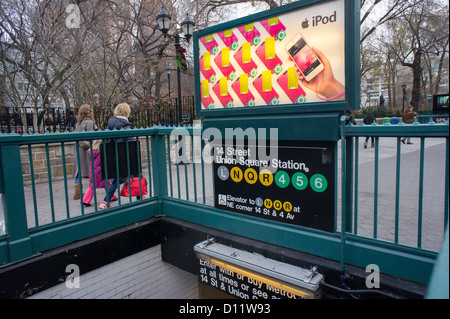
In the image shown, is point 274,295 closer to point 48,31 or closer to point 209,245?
point 209,245

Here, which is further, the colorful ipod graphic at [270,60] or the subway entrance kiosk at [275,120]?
the colorful ipod graphic at [270,60]

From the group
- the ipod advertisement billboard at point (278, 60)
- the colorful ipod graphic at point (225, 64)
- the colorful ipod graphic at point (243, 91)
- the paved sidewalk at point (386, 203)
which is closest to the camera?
the ipod advertisement billboard at point (278, 60)

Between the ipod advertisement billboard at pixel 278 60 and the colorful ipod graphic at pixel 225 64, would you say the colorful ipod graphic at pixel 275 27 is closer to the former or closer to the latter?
the ipod advertisement billboard at pixel 278 60

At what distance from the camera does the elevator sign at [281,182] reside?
2986mm

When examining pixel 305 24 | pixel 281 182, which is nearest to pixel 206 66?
pixel 305 24

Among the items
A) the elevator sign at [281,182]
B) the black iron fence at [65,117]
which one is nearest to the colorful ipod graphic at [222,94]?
the elevator sign at [281,182]

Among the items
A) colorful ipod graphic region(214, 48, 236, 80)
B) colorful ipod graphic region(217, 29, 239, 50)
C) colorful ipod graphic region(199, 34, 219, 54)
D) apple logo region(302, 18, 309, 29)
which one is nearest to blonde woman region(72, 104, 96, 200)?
colorful ipod graphic region(199, 34, 219, 54)

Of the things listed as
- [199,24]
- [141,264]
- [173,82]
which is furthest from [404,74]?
[141,264]

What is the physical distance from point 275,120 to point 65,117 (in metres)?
7.88

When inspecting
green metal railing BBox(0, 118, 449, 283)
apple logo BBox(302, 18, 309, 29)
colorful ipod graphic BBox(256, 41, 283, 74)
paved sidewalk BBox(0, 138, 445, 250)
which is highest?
apple logo BBox(302, 18, 309, 29)

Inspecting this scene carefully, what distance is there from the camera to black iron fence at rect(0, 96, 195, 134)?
8.37m

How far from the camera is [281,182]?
3.27 m

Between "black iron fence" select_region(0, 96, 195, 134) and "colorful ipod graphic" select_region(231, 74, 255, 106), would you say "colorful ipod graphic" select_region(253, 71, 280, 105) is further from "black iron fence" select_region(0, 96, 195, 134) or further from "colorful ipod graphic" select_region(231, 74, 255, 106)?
"black iron fence" select_region(0, 96, 195, 134)

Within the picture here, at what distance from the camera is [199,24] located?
63.4 feet
